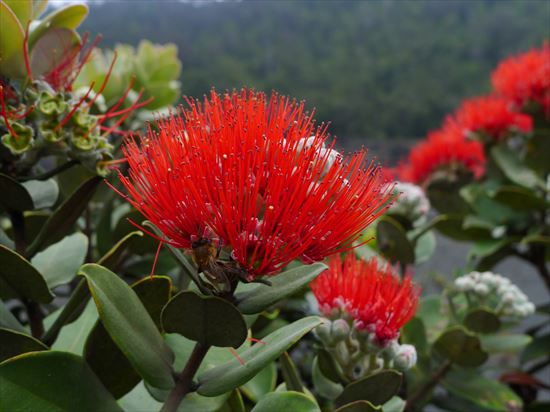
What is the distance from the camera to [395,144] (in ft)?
19.7

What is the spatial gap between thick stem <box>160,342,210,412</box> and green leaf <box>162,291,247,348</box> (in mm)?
18

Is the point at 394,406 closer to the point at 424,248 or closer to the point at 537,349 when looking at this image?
the point at 424,248

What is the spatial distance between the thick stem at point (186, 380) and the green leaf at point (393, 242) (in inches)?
26.7

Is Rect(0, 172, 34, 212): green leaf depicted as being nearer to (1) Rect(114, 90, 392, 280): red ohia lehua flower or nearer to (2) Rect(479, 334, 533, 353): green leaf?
(1) Rect(114, 90, 392, 280): red ohia lehua flower

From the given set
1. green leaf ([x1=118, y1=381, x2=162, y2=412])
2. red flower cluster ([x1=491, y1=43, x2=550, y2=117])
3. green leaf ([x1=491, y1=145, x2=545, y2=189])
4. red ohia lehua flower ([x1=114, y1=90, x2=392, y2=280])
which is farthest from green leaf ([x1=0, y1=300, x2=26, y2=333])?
red flower cluster ([x1=491, y1=43, x2=550, y2=117])

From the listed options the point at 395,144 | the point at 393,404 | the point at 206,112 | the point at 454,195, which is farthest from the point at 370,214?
the point at 395,144

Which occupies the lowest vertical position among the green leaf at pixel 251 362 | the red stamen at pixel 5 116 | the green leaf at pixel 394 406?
the green leaf at pixel 394 406

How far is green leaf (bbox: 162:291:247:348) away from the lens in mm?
534

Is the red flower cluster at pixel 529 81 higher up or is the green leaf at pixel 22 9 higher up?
the green leaf at pixel 22 9

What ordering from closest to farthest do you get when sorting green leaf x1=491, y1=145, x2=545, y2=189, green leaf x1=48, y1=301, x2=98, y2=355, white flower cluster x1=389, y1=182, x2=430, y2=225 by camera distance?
green leaf x1=48, y1=301, x2=98, y2=355
white flower cluster x1=389, y1=182, x2=430, y2=225
green leaf x1=491, y1=145, x2=545, y2=189

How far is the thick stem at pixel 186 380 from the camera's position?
1.89 ft

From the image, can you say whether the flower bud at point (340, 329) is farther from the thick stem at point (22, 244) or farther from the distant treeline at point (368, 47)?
the distant treeline at point (368, 47)

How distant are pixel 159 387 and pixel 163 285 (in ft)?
0.35

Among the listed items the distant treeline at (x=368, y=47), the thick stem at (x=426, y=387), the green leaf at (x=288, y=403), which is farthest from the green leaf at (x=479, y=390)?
the distant treeline at (x=368, y=47)
